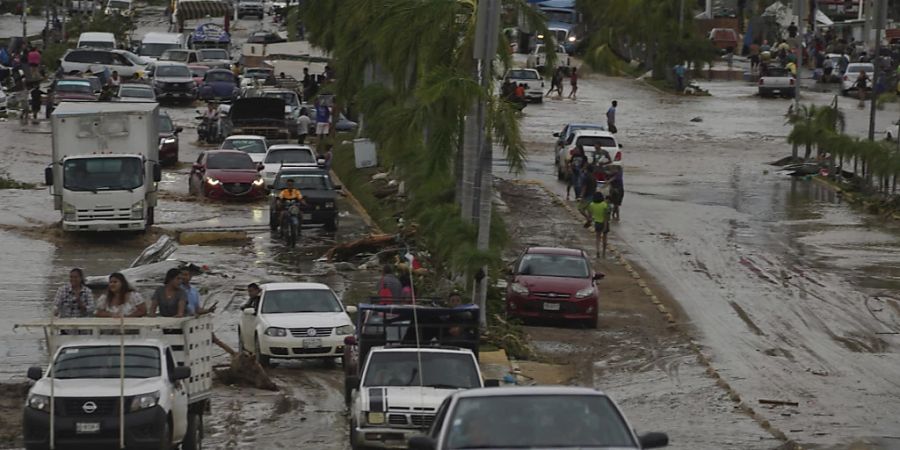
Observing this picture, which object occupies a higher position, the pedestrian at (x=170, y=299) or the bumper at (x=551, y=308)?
the pedestrian at (x=170, y=299)

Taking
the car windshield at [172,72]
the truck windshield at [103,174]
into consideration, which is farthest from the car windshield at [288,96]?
the truck windshield at [103,174]

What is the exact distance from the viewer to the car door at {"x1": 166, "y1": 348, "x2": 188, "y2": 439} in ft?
55.0

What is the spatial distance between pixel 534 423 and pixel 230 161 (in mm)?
36014

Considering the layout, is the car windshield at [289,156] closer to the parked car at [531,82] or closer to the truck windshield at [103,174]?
the truck windshield at [103,174]

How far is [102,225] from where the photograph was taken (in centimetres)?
3844

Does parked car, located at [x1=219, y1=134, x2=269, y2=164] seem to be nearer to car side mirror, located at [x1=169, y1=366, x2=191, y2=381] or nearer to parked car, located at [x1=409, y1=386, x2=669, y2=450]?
car side mirror, located at [x1=169, y1=366, x2=191, y2=381]

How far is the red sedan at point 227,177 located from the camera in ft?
150

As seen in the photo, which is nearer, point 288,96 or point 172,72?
point 288,96

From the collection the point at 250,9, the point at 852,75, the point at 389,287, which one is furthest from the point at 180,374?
the point at 250,9

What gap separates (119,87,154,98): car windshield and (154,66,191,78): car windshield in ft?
19.4

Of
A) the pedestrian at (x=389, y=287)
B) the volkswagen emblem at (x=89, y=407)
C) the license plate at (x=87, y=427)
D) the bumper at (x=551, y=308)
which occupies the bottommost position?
the bumper at (x=551, y=308)

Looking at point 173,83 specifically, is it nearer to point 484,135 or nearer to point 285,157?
point 285,157

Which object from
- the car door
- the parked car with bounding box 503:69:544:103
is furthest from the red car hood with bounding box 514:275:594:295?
the parked car with bounding box 503:69:544:103

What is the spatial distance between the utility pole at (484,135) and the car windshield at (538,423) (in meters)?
15.0
